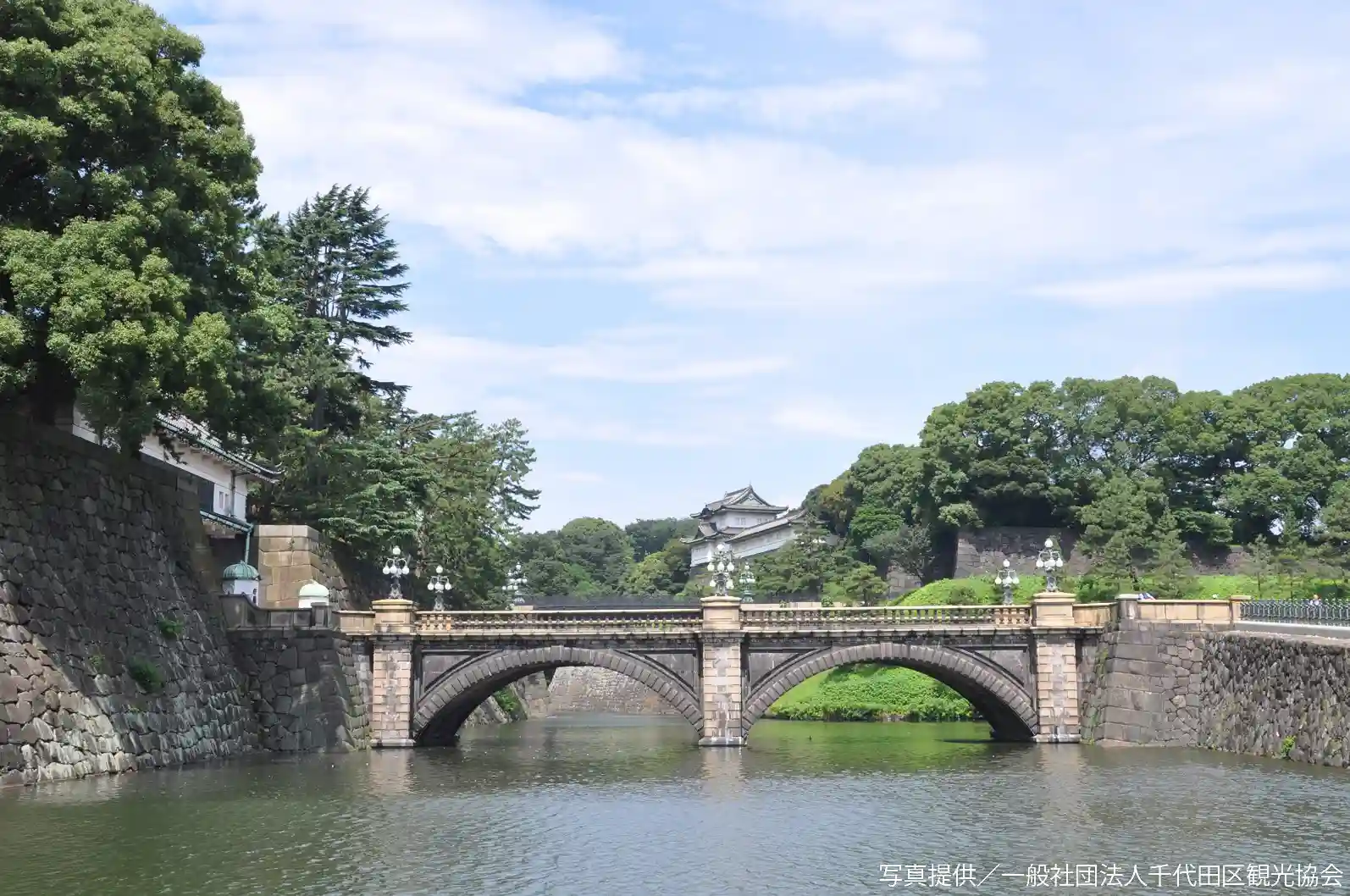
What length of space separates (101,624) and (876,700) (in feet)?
150

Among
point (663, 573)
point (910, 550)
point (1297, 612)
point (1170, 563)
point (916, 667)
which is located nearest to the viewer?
point (1297, 612)

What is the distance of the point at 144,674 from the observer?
36.6 meters

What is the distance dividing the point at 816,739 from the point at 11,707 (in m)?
34.9

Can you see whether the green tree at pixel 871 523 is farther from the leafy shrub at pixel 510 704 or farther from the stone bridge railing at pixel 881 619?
the stone bridge railing at pixel 881 619

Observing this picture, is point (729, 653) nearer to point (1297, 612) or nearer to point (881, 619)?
point (881, 619)

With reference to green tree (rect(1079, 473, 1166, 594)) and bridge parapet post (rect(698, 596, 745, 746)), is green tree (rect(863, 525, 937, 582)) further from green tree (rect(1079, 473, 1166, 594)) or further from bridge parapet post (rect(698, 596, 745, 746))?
bridge parapet post (rect(698, 596, 745, 746))

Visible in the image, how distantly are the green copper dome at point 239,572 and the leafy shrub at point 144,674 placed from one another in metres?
11.8

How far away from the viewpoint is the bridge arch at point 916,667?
1918 inches

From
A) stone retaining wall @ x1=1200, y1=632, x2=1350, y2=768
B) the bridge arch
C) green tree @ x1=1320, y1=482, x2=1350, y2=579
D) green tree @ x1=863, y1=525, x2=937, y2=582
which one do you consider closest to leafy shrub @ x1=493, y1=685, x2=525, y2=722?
green tree @ x1=863, y1=525, x2=937, y2=582

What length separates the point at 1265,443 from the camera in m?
84.5

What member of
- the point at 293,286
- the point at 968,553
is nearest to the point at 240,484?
the point at 293,286

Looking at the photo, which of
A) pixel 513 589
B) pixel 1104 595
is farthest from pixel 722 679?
pixel 513 589

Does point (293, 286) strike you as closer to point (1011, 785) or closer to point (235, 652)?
point (235, 652)

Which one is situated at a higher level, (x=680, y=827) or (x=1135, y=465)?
(x=1135, y=465)
